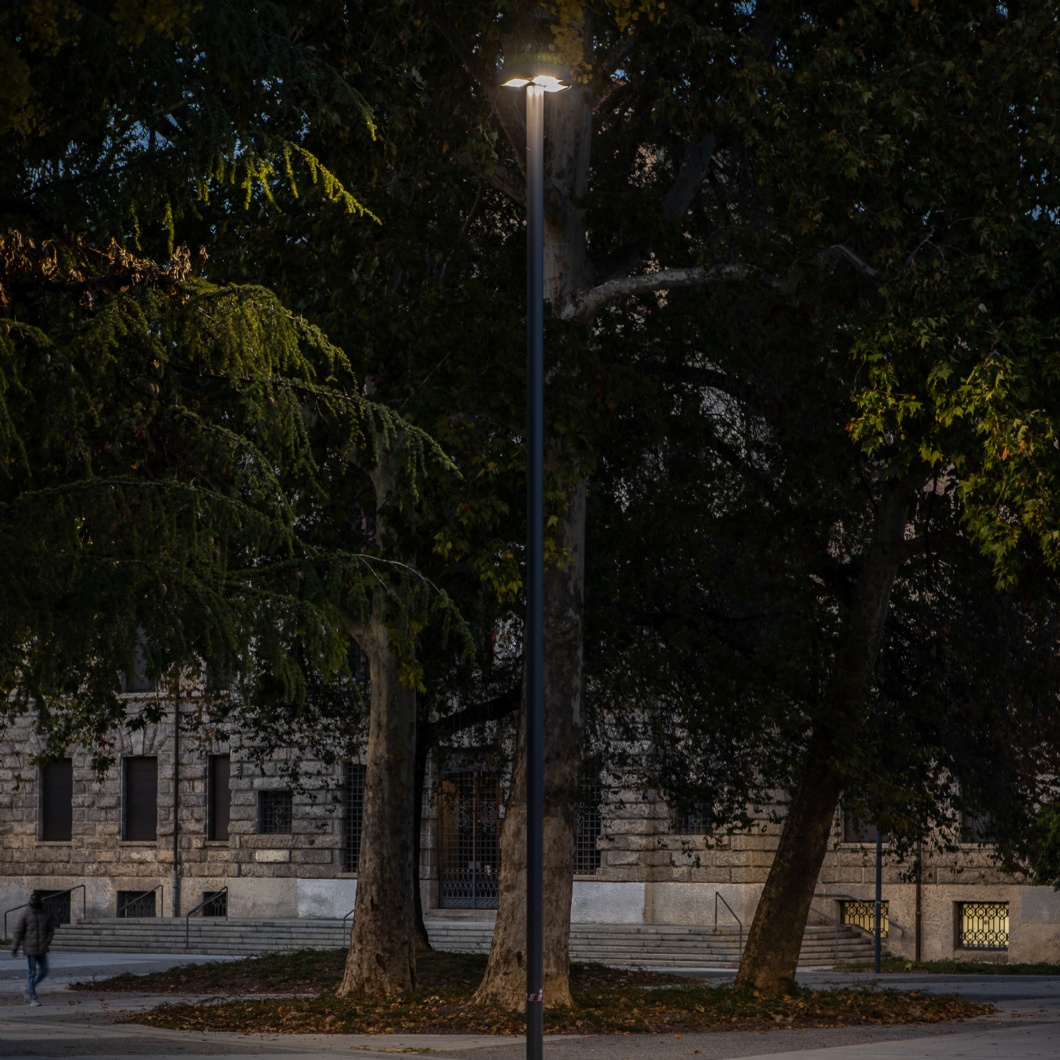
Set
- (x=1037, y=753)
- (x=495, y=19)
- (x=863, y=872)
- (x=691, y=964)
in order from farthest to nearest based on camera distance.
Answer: (x=863, y=872)
(x=691, y=964)
(x=1037, y=753)
(x=495, y=19)

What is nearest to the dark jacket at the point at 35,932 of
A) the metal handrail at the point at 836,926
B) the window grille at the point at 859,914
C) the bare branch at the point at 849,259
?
the bare branch at the point at 849,259

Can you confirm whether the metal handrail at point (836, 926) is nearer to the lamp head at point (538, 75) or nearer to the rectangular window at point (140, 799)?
the rectangular window at point (140, 799)

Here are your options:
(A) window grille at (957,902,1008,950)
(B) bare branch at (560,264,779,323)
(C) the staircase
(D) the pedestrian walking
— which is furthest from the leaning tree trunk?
(A) window grille at (957,902,1008,950)

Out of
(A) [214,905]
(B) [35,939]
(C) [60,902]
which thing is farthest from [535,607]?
(C) [60,902]

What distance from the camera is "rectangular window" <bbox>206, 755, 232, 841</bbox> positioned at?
40.8 m

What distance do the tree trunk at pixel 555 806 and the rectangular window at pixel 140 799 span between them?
24900 mm

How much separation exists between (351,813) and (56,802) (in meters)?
8.32

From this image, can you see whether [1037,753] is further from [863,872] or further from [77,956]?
[77,956]

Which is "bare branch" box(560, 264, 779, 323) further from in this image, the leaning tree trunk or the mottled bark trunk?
the leaning tree trunk

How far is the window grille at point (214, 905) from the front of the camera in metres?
40.3

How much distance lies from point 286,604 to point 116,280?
2285 millimetres

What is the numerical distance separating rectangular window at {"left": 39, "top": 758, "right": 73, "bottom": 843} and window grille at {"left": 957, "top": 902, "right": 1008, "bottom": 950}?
20686mm

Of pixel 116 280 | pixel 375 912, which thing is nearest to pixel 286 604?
pixel 116 280

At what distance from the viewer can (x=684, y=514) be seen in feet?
69.8
